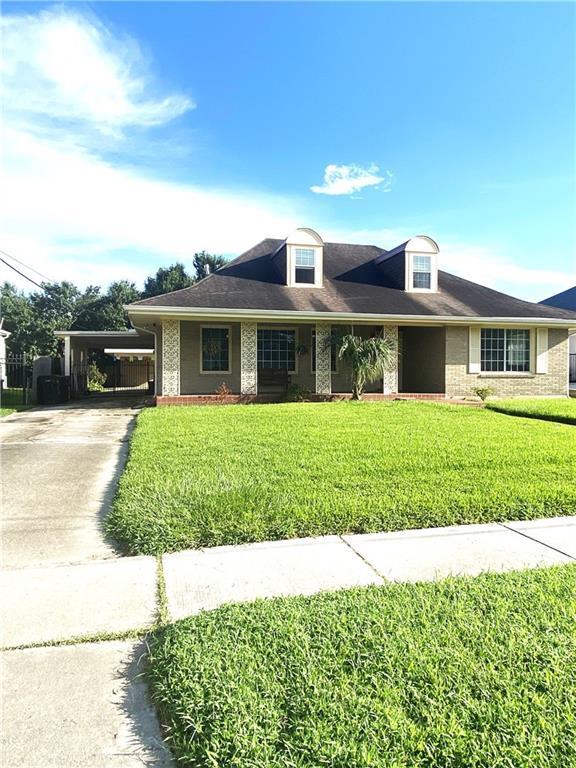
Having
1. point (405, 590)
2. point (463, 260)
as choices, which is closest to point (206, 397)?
point (405, 590)

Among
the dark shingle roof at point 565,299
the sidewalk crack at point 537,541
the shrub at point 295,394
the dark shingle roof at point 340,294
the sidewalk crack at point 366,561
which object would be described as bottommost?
the sidewalk crack at point 537,541

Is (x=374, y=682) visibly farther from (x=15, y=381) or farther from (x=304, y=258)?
(x=15, y=381)

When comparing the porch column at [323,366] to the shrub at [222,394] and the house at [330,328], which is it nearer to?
the house at [330,328]

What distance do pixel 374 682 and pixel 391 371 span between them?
14521 millimetres

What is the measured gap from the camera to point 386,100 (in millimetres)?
13422

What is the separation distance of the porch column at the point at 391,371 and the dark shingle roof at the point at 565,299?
858 inches

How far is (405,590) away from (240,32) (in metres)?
11.1

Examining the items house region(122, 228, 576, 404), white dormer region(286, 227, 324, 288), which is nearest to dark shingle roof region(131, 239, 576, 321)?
house region(122, 228, 576, 404)

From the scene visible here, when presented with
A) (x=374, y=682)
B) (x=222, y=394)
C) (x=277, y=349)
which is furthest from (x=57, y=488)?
(x=277, y=349)

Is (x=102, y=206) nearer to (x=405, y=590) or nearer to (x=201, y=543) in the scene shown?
(x=201, y=543)

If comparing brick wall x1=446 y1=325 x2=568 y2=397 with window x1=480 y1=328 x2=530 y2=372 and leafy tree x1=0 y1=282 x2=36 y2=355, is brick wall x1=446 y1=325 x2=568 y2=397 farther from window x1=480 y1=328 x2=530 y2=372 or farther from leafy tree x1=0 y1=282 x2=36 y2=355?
leafy tree x1=0 y1=282 x2=36 y2=355

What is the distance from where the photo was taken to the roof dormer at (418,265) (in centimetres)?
1778

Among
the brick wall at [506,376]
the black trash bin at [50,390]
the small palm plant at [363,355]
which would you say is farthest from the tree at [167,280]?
the brick wall at [506,376]

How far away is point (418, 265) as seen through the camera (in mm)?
18047
